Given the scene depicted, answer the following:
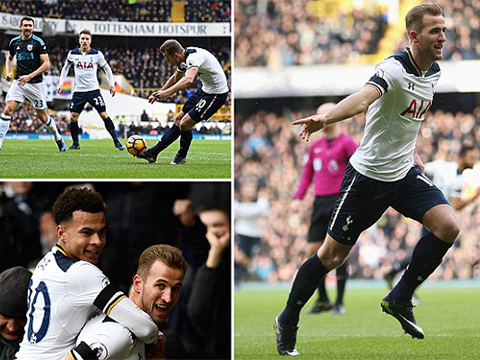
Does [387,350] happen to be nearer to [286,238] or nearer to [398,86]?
[398,86]

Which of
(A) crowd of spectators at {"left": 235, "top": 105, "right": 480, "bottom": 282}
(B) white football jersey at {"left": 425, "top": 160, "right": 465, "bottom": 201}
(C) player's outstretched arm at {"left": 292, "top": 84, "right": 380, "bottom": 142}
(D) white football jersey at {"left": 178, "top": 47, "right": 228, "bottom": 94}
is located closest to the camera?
(C) player's outstretched arm at {"left": 292, "top": 84, "right": 380, "bottom": 142}

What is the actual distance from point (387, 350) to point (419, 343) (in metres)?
0.19

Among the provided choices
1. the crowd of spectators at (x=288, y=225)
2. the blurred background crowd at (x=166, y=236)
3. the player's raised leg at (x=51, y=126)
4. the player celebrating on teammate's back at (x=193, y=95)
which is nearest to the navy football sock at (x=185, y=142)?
the player celebrating on teammate's back at (x=193, y=95)

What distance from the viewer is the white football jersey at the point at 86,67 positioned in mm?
4469

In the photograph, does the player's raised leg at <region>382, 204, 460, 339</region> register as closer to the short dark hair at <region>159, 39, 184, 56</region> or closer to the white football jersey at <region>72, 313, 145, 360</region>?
the white football jersey at <region>72, 313, 145, 360</region>

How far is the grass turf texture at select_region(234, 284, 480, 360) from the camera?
166 inches

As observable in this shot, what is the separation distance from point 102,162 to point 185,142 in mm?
495

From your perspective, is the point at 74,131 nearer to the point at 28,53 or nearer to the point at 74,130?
the point at 74,130

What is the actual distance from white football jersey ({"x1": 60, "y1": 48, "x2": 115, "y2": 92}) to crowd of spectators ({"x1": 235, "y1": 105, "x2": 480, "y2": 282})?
5641 mm

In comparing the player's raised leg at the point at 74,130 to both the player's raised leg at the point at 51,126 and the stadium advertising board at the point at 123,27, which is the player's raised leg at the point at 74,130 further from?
the stadium advertising board at the point at 123,27

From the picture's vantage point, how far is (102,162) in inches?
177

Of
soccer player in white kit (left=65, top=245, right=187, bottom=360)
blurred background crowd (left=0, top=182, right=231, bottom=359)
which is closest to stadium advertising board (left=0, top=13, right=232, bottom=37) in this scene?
blurred background crowd (left=0, top=182, right=231, bottom=359)

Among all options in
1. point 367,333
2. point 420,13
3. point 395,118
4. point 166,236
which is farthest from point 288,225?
point 420,13

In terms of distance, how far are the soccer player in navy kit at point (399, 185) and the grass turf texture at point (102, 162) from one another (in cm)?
81
